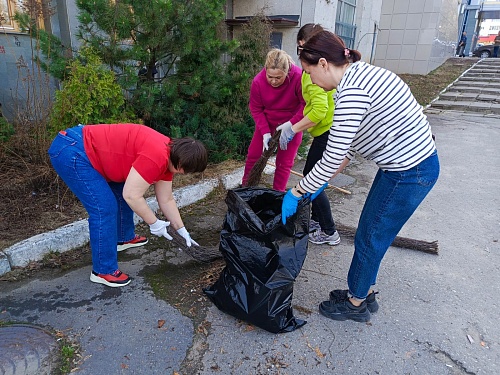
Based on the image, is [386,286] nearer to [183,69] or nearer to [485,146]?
[183,69]

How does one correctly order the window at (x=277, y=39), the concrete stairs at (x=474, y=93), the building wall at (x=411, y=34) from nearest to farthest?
the window at (x=277, y=39)
the concrete stairs at (x=474, y=93)
the building wall at (x=411, y=34)

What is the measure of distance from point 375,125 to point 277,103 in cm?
151

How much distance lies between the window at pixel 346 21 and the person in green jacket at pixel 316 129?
19.7 ft

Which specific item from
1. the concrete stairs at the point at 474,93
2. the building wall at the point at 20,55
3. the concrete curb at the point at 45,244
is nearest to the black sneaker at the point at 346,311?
the concrete curb at the point at 45,244

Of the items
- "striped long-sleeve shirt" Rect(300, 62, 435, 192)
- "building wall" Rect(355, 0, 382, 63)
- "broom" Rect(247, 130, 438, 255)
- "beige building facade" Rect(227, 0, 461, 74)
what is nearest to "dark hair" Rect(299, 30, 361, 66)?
"striped long-sleeve shirt" Rect(300, 62, 435, 192)

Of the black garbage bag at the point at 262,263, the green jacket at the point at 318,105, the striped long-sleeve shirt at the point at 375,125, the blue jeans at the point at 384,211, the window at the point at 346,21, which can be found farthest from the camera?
the window at the point at 346,21

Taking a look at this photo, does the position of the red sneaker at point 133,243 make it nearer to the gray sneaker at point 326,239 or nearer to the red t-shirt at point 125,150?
the red t-shirt at point 125,150

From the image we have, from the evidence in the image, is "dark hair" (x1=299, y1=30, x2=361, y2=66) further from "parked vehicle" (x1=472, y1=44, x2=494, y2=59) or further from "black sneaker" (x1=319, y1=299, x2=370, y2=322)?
"parked vehicle" (x1=472, y1=44, x2=494, y2=59)

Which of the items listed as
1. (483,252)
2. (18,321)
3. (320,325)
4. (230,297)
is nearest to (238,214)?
(230,297)

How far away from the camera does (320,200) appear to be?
2.95m

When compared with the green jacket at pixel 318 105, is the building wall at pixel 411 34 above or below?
above

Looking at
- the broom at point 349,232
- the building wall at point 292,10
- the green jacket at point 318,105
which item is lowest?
the broom at point 349,232

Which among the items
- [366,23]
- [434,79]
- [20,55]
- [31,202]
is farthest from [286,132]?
[434,79]

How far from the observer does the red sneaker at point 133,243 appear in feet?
9.49
